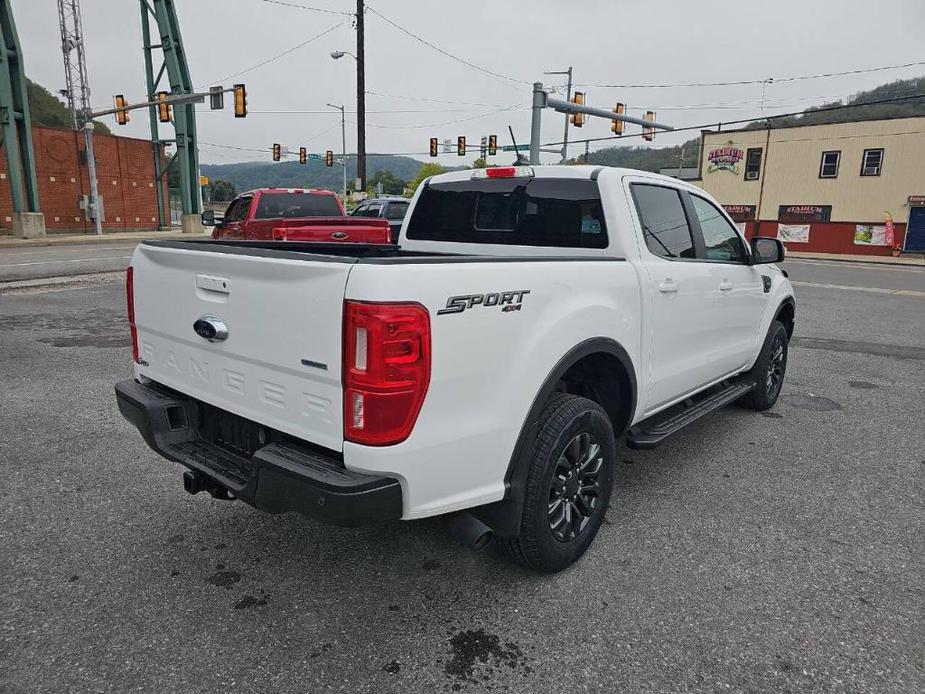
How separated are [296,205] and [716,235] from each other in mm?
9918

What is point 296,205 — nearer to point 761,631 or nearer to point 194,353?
point 194,353

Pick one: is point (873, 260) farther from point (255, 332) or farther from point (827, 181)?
point (255, 332)

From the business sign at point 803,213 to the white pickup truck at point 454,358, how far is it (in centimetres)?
3755

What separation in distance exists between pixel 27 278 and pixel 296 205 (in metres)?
6.12

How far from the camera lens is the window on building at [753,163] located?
3800 centimetres

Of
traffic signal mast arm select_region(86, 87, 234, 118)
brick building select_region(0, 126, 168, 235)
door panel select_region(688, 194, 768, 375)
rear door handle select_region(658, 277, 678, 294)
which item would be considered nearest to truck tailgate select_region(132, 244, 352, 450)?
rear door handle select_region(658, 277, 678, 294)

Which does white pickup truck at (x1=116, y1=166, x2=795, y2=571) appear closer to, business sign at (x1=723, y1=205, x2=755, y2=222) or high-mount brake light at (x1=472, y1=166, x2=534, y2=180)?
high-mount brake light at (x1=472, y1=166, x2=534, y2=180)

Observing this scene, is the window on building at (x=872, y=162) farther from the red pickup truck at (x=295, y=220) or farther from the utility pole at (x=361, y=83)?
the red pickup truck at (x=295, y=220)

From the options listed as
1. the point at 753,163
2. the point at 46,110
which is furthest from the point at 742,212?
the point at 46,110

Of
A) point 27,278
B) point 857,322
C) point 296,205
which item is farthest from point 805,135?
point 27,278

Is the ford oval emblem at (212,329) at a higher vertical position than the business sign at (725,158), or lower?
lower

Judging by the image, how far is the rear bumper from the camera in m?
2.18

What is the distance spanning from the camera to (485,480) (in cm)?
250

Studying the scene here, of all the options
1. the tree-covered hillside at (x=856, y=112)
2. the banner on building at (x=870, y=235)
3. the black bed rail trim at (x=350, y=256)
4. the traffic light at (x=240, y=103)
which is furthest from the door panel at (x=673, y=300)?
the banner on building at (x=870, y=235)
